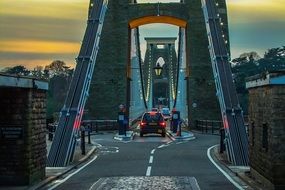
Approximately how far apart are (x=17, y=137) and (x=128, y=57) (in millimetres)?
42405

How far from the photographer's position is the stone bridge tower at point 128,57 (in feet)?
181

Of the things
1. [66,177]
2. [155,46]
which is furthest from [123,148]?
[155,46]

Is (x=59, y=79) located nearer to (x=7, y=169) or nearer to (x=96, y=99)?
(x=96, y=99)

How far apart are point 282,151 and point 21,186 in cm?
704

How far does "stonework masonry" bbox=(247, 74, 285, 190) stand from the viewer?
47.3 ft

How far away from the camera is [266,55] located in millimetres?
104625

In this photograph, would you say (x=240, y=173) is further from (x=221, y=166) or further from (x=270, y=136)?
(x=270, y=136)

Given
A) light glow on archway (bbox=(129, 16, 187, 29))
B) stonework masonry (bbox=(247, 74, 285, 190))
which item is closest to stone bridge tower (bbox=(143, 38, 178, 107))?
light glow on archway (bbox=(129, 16, 187, 29))

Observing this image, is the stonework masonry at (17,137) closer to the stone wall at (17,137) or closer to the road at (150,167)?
the stone wall at (17,137)

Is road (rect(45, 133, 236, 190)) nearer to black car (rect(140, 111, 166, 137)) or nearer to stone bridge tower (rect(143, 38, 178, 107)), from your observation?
black car (rect(140, 111, 166, 137))

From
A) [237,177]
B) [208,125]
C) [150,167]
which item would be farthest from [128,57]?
[237,177]

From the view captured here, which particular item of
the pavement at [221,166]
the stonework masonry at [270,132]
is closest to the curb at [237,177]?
the pavement at [221,166]

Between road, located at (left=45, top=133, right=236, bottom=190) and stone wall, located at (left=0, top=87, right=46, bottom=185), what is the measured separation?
3.16ft

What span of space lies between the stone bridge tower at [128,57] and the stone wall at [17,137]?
39.4 m
